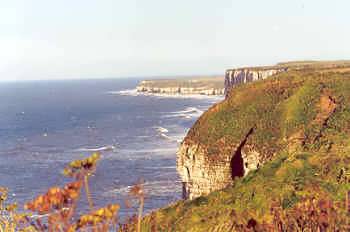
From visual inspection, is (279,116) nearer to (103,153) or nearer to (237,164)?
(237,164)

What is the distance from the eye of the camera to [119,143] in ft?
429

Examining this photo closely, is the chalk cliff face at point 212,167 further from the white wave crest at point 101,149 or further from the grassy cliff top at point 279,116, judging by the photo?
the white wave crest at point 101,149

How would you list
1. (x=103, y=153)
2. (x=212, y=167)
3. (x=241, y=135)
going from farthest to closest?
1. (x=103, y=153)
2. (x=241, y=135)
3. (x=212, y=167)

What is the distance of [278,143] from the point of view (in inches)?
2435

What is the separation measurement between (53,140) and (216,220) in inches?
4564

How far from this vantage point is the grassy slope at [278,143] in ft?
109

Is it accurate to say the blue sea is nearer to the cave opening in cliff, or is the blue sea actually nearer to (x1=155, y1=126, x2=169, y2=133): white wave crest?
(x1=155, y1=126, x2=169, y2=133): white wave crest

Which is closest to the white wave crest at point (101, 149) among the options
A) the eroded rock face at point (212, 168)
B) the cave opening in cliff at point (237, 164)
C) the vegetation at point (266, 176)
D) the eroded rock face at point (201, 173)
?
the vegetation at point (266, 176)

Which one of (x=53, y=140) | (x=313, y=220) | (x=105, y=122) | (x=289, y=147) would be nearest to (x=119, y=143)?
(x=53, y=140)

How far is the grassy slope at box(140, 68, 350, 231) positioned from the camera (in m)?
33.3

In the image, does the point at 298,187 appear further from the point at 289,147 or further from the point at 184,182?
the point at 184,182

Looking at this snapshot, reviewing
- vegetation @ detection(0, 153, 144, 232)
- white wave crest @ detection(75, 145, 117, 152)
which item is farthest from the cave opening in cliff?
white wave crest @ detection(75, 145, 117, 152)

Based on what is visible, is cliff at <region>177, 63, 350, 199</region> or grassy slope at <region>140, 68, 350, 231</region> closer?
grassy slope at <region>140, 68, 350, 231</region>

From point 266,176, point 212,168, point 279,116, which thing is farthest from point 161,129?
point 266,176
